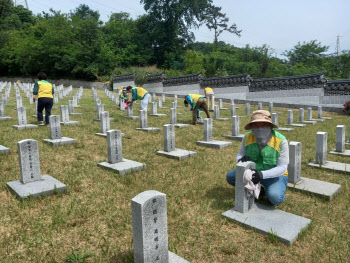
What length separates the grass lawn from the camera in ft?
9.51

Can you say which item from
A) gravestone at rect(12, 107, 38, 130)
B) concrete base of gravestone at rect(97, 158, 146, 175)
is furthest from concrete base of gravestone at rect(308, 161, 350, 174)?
gravestone at rect(12, 107, 38, 130)

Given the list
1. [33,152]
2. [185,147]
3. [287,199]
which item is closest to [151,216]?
[287,199]

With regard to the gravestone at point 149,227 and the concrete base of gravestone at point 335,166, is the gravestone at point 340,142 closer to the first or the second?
the concrete base of gravestone at point 335,166

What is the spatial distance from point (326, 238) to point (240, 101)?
18.5 metres

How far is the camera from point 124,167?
5387mm

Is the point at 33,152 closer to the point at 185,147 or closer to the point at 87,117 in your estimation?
the point at 185,147

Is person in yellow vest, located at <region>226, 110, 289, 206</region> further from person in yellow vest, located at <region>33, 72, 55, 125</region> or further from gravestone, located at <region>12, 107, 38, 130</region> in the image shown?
person in yellow vest, located at <region>33, 72, 55, 125</region>

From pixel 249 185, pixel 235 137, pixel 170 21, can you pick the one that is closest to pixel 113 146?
pixel 249 185

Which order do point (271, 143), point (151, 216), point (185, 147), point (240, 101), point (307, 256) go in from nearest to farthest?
point (151, 216) → point (307, 256) → point (271, 143) → point (185, 147) → point (240, 101)

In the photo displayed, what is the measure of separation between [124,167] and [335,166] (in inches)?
175

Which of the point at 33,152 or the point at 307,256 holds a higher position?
the point at 33,152

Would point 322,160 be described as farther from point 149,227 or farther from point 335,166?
point 149,227

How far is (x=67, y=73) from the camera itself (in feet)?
122

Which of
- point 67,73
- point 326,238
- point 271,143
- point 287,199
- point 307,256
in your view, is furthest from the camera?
point 67,73
